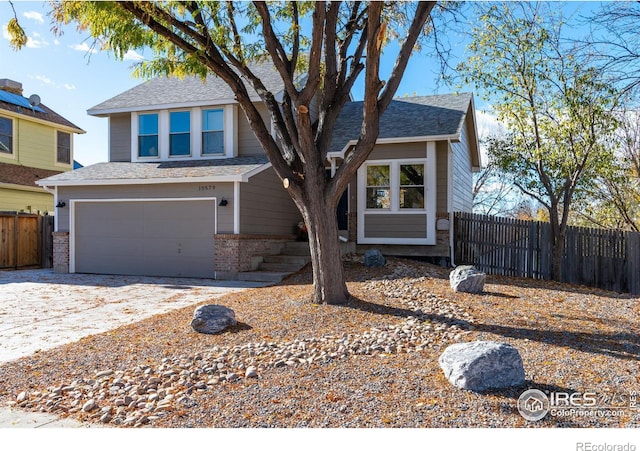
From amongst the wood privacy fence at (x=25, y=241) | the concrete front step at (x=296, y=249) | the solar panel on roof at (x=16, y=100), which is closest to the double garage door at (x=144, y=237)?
the concrete front step at (x=296, y=249)

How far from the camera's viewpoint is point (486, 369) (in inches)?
141

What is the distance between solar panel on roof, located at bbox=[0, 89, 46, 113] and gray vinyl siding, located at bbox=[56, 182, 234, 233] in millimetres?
7305

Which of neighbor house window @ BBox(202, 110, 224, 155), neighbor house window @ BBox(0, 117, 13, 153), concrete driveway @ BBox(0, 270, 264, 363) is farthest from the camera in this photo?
neighbor house window @ BBox(0, 117, 13, 153)

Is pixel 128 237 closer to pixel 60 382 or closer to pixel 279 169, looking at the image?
pixel 279 169

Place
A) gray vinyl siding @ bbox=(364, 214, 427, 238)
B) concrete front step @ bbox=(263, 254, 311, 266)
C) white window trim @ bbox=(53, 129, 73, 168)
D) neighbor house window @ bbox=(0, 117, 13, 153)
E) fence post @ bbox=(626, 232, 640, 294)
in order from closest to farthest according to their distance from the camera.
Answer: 1. fence post @ bbox=(626, 232, 640, 294)
2. concrete front step @ bbox=(263, 254, 311, 266)
3. gray vinyl siding @ bbox=(364, 214, 427, 238)
4. neighbor house window @ bbox=(0, 117, 13, 153)
5. white window trim @ bbox=(53, 129, 73, 168)

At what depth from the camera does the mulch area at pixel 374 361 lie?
3.31m

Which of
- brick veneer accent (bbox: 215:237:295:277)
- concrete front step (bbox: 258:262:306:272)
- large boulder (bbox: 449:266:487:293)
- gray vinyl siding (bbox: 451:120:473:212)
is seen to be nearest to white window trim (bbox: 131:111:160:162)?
brick veneer accent (bbox: 215:237:295:277)

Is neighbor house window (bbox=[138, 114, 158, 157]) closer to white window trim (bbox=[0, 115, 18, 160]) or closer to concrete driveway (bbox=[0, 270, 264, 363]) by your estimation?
concrete driveway (bbox=[0, 270, 264, 363])

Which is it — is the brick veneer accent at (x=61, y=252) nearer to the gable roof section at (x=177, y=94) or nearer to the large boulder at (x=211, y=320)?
the gable roof section at (x=177, y=94)

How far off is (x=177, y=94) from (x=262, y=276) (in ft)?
21.8

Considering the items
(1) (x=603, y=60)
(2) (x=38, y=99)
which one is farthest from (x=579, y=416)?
(2) (x=38, y=99)

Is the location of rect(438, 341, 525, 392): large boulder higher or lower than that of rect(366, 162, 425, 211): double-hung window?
lower

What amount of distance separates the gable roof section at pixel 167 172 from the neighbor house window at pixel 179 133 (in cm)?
48

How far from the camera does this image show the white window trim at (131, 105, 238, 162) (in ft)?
43.7
